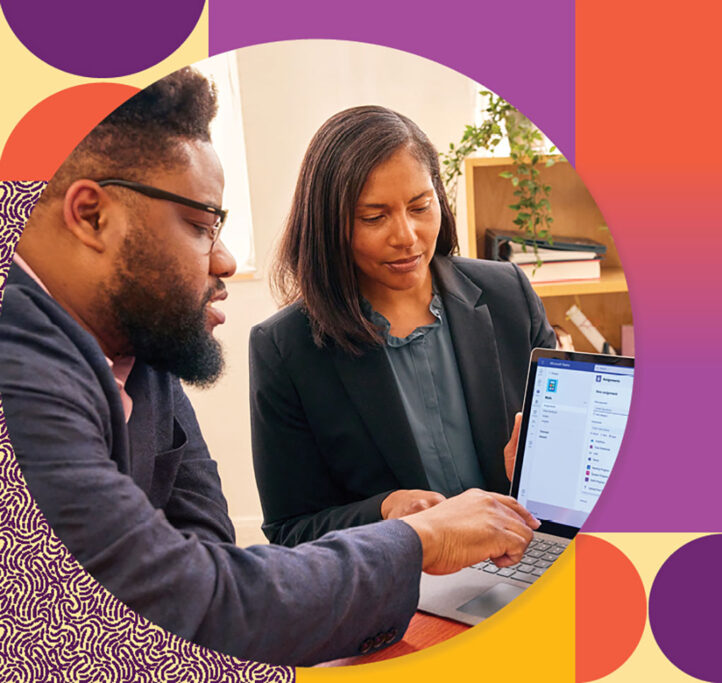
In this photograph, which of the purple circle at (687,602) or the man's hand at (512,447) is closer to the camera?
the man's hand at (512,447)

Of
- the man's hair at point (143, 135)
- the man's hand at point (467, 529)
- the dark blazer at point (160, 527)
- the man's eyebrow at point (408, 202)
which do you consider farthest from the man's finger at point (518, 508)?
the man's hair at point (143, 135)

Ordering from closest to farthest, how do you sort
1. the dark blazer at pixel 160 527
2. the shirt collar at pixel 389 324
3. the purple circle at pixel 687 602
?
the dark blazer at pixel 160 527
the shirt collar at pixel 389 324
the purple circle at pixel 687 602

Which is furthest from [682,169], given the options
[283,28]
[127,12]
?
[127,12]

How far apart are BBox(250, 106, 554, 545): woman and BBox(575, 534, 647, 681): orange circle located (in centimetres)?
22

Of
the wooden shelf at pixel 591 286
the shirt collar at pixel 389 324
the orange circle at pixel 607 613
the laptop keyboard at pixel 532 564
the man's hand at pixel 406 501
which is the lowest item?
the orange circle at pixel 607 613

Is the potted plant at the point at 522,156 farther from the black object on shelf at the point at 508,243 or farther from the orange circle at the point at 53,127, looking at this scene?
the orange circle at the point at 53,127

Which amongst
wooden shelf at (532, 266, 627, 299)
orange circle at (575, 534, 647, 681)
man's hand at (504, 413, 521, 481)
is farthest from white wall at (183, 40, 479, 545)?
orange circle at (575, 534, 647, 681)

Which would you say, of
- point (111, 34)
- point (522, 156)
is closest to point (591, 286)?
point (522, 156)

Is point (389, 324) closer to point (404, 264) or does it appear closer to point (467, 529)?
point (404, 264)

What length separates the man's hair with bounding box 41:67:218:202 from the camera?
0.83 meters

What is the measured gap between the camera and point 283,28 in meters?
0.92

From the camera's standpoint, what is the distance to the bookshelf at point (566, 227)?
903 millimetres

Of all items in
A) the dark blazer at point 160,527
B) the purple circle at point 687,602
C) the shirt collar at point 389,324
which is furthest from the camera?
the purple circle at point 687,602

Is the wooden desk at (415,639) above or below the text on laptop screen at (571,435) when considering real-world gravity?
below
